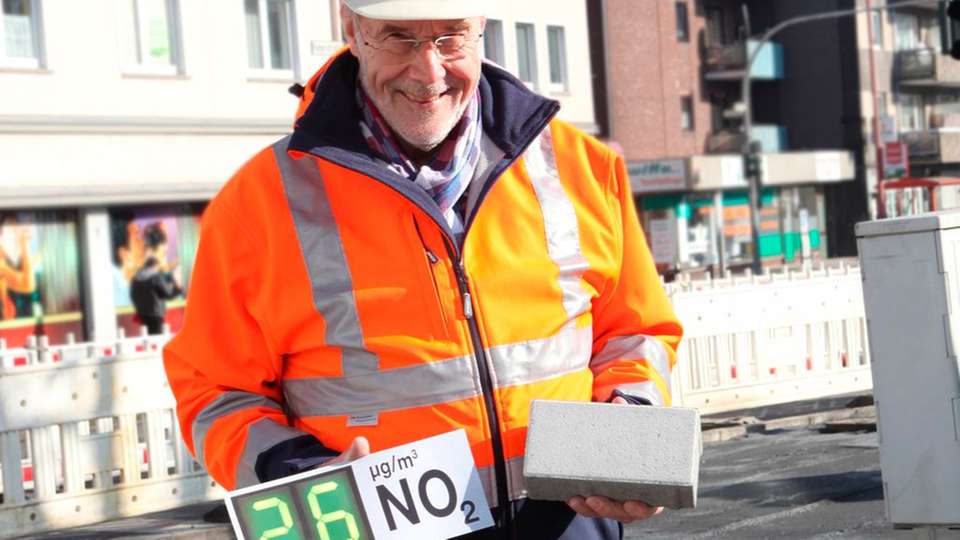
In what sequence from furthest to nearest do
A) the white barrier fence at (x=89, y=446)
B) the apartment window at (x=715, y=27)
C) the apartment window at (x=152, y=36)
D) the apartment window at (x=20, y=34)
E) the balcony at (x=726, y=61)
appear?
the apartment window at (x=715, y=27)
the balcony at (x=726, y=61)
the apartment window at (x=152, y=36)
the apartment window at (x=20, y=34)
the white barrier fence at (x=89, y=446)

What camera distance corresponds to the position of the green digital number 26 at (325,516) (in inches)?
128

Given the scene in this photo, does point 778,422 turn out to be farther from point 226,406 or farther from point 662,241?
point 662,241

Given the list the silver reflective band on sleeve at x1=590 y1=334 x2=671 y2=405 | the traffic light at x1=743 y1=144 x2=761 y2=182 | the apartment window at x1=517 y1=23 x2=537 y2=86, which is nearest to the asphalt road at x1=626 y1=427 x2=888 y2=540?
the silver reflective band on sleeve at x1=590 y1=334 x2=671 y2=405

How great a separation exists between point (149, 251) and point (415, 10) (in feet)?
80.0

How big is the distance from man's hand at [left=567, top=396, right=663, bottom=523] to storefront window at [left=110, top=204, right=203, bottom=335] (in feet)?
76.6

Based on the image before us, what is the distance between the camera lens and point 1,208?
2427cm

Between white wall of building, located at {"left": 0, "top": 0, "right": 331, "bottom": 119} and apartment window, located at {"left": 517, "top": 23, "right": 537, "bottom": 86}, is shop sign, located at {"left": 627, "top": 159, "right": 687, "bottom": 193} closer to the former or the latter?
apartment window, located at {"left": 517, "top": 23, "right": 537, "bottom": 86}

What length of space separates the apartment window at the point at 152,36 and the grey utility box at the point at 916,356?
779 inches

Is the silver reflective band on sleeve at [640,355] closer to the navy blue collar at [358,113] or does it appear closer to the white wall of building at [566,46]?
the navy blue collar at [358,113]

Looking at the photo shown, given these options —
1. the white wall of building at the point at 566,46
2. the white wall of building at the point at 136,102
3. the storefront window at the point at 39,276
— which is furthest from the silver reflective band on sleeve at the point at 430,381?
the white wall of building at the point at 566,46

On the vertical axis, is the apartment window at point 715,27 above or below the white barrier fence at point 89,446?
above

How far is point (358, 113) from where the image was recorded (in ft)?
11.3

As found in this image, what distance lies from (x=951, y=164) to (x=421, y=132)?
33.1 meters

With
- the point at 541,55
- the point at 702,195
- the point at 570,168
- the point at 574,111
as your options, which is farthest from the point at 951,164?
the point at 570,168
